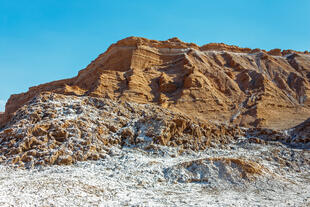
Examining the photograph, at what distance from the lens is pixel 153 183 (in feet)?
37.4

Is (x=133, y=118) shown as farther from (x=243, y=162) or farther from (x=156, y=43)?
(x=156, y=43)

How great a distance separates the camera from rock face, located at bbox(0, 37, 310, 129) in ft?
84.9

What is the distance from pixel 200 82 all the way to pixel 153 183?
759 inches

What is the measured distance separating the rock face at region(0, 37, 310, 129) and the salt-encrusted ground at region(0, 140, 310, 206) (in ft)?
28.5

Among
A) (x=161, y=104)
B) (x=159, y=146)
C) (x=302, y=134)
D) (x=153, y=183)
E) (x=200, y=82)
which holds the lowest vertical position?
(x=153, y=183)

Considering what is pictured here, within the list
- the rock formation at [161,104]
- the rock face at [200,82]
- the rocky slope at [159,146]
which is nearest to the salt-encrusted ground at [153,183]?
the rocky slope at [159,146]

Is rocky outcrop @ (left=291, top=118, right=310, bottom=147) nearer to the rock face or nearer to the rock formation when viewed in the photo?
the rock formation

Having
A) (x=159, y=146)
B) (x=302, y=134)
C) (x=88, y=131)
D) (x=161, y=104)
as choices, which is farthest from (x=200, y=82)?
(x=88, y=131)

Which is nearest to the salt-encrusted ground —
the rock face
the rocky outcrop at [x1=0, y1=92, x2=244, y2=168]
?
the rocky outcrop at [x1=0, y1=92, x2=244, y2=168]

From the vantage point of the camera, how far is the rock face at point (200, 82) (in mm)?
25875

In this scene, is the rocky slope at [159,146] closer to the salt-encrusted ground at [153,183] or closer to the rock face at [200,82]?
the salt-encrusted ground at [153,183]

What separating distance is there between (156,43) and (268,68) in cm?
1761

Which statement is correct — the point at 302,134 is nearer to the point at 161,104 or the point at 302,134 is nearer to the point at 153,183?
the point at 161,104

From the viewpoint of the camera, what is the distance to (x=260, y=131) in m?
20.3
